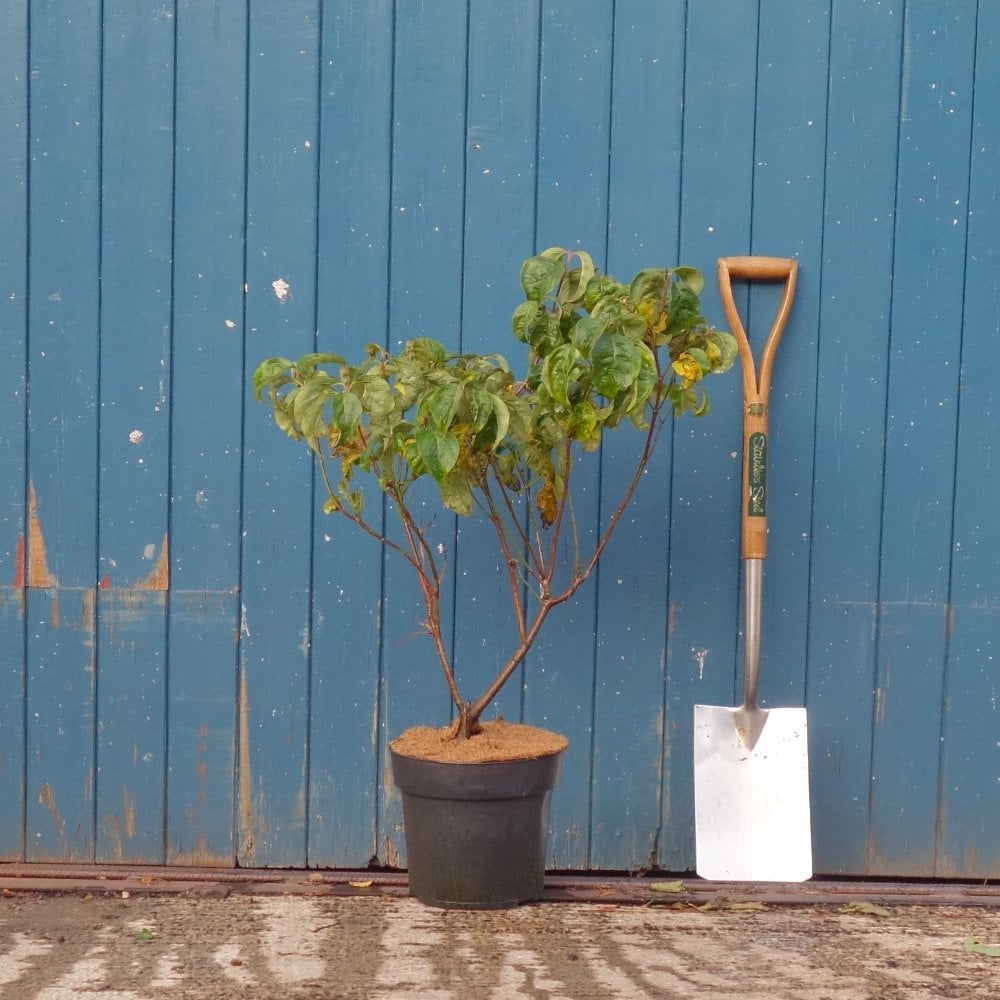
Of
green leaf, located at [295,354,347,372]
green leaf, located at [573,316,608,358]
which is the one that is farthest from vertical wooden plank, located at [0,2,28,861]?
green leaf, located at [573,316,608,358]

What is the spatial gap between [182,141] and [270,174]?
0.61 ft

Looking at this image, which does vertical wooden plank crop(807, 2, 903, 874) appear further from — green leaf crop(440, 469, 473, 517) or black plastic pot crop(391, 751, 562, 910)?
green leaf crop(440, 469, 473, 517)

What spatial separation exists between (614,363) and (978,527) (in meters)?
0.98

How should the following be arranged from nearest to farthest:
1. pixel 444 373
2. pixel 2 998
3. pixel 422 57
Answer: pixel 2 998 → pixel 444 373 → pixel 422 57

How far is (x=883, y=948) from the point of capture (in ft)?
6.73

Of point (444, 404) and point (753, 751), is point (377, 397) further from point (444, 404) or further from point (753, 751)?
point (753, 751)

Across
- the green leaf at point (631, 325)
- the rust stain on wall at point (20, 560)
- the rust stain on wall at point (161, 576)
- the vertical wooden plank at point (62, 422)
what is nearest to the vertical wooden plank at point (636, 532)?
the green leaf at point (631, 325)

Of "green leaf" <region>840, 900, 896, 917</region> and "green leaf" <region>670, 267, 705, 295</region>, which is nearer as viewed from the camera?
"green leaf" <region>670, 267, 705, 295</region>

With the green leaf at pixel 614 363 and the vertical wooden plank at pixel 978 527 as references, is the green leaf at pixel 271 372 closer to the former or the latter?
the green leaf at pixel 614 363

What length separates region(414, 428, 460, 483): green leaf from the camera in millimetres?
1855

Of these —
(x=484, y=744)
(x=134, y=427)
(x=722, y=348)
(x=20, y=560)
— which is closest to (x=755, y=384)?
(x=722, y=348)

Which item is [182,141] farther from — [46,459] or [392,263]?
[46,459]

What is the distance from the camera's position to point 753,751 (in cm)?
231

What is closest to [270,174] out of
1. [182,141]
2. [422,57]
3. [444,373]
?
[182,141]
